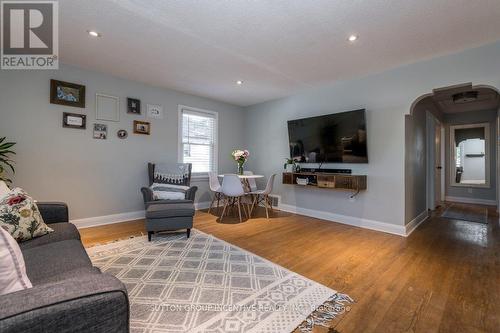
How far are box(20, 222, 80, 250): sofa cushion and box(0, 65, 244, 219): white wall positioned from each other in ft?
5.92

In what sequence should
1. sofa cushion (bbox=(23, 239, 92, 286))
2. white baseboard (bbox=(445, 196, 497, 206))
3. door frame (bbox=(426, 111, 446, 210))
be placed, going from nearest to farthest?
→ 1. sofa cushion (bbox=(23, 239, 92, 286))
2. door frame (bbox=(426, 111, 446, 210))
3. white baseboard (bbox=(445, 196, 497, 206))

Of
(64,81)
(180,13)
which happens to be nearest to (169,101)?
(64,81)

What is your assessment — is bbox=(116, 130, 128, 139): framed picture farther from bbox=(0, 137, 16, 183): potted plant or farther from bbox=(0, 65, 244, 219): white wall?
bbox=(0, 137, 16, 183): potted plant

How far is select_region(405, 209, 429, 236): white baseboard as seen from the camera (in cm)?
346

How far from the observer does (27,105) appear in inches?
125

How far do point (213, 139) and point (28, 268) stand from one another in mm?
4137

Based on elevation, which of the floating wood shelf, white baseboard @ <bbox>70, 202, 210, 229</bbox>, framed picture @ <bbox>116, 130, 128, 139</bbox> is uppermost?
framed picture @ <bbox>116, 130, 128, 139</bbox>

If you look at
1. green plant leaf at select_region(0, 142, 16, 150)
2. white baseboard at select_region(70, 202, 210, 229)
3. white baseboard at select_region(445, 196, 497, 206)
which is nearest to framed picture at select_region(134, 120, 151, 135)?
white baseboard at select_region(70, 202, 210, 229)

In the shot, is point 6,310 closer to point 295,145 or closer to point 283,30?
point 283,30

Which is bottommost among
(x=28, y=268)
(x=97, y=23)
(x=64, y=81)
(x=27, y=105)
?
(x=28, y=268)

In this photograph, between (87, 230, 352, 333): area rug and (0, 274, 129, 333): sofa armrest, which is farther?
(87, 230, 352, 333): area rug

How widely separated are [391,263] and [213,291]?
6.09 feet

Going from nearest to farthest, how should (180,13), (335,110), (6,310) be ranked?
(6,310) → (180,13) → (335,110)

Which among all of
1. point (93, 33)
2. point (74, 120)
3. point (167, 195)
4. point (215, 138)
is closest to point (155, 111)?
point (74, 120)
